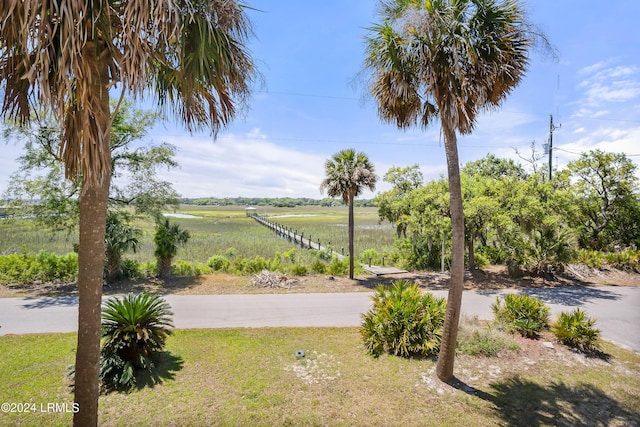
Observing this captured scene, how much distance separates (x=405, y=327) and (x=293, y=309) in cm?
415

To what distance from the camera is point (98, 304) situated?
3426mm

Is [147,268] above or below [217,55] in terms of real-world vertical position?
below

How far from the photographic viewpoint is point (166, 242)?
13.4 metres

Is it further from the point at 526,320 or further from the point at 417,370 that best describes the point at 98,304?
the point at 526,320

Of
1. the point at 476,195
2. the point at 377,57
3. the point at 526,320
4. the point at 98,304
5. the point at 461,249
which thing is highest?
the point at 377,57

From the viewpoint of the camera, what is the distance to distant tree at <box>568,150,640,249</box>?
17172mm

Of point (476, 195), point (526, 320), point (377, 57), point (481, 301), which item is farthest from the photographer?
point (476, 195)

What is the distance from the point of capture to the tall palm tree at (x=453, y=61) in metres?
5.14

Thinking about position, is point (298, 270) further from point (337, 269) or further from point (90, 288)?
point (90, 288)

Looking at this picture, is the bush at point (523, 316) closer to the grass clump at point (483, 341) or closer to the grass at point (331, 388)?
the grass clump at point (483, 341)

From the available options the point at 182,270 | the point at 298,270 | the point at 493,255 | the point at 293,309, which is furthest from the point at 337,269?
the point at 493,255

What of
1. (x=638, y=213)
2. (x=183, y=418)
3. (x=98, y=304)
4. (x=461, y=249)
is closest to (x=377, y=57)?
(x=461, y=249)

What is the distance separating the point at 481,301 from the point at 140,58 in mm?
11969

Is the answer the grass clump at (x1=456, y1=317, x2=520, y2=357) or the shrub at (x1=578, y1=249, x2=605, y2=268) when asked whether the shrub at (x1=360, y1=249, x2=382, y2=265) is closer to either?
the shrub at (x1=578, y1=249, x2=605, y2=268)
